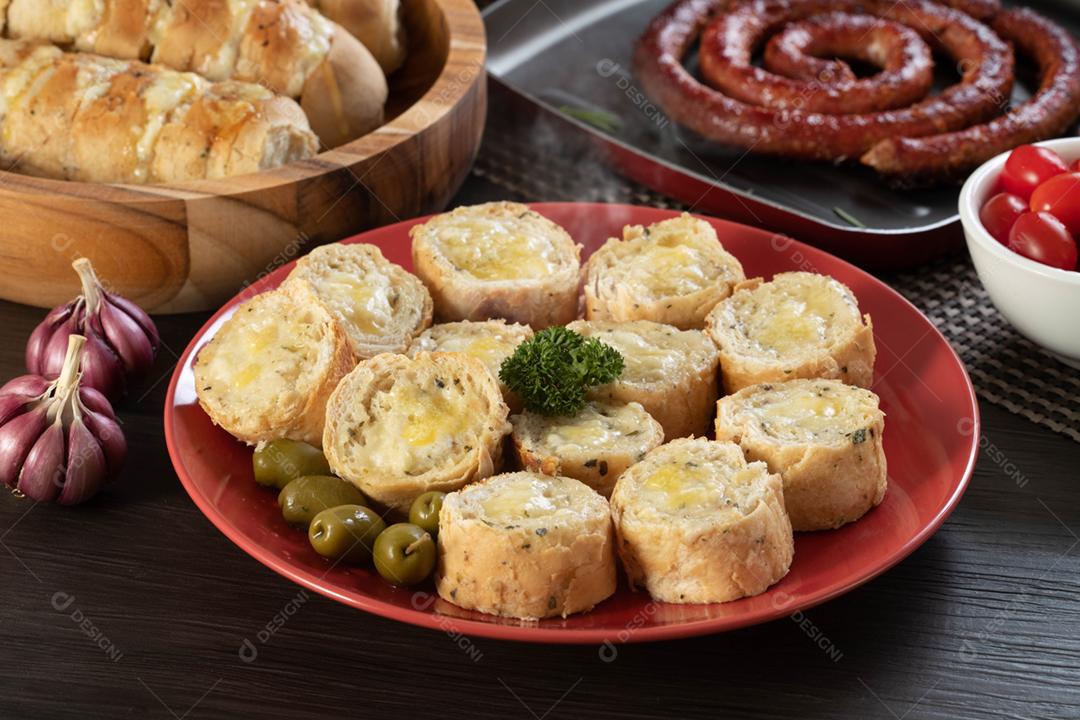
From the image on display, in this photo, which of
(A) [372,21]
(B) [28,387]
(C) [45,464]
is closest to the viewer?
(C) [45,464]

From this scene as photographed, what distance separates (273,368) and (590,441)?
845 mm

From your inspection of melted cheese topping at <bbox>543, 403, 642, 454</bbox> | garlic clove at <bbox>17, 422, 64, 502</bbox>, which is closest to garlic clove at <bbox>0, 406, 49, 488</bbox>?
garlic clove at <bbox>17, 422, 64, 502</bbox>

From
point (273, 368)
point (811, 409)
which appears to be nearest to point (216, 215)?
point (273, 368)

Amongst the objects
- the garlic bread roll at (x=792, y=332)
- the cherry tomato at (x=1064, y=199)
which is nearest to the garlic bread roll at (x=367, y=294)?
the garlic bread roll at (x=792, y=332)

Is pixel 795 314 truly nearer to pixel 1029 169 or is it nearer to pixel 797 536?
pixel 797 536

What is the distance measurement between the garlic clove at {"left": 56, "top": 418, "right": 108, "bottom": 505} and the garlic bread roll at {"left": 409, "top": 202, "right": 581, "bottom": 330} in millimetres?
1000

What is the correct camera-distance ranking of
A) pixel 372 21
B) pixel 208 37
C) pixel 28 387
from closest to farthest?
pixel 28 387, pixel 208 37, pixel 372 21

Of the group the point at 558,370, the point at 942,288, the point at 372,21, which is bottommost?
the point at 942,288

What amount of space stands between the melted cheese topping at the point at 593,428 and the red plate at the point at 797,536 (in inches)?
15.1

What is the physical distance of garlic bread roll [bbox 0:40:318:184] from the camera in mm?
3621

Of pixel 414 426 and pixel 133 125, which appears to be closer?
pixel 414 426

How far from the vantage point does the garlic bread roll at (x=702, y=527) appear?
248 cm

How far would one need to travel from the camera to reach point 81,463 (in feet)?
9.77

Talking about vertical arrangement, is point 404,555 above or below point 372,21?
below
